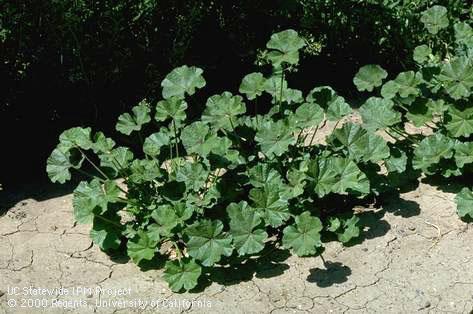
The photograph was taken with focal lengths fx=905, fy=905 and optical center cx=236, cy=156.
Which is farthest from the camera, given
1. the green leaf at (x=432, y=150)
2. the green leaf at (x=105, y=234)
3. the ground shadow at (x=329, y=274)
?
the green leaf at (x=432, y=150)

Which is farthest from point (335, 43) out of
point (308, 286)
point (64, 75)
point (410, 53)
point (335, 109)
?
point (308, 286)

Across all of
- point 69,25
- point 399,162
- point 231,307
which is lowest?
point 231,307

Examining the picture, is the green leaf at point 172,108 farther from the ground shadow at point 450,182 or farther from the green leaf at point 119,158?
the ground shadow at point 450,182

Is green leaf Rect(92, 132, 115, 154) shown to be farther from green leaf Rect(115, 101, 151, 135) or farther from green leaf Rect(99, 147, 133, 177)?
green leaf Rect(115, 101, 151, 135)

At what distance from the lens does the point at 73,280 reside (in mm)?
4527

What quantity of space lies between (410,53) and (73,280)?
2860mm

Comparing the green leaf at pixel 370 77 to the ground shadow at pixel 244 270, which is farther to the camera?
the green leaf at pixel 370 77

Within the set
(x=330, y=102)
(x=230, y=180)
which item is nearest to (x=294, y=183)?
(x=230, y=180)

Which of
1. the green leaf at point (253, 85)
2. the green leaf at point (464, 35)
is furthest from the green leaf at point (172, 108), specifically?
the green leaf at point (464, 35)

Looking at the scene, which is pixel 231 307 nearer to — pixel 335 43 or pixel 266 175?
pixel 266 175

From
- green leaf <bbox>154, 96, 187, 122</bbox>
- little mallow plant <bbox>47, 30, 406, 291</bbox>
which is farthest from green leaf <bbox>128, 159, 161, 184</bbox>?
green leaf <bbox>154, 96, 187, 122</bbox>

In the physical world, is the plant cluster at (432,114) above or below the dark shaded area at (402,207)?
above

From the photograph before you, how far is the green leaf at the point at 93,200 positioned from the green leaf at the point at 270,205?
0.69m

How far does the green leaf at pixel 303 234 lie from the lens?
14.0 ft
